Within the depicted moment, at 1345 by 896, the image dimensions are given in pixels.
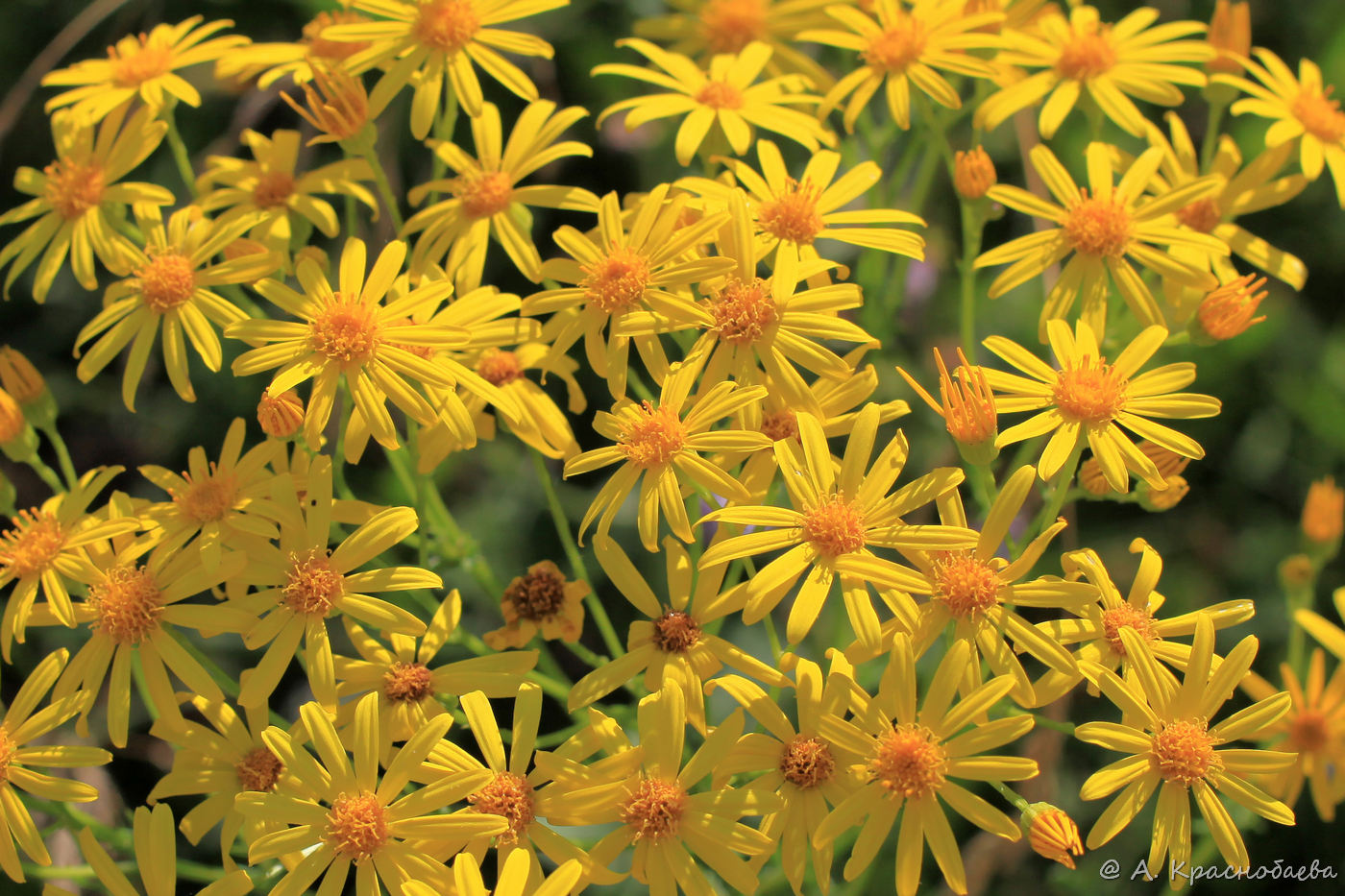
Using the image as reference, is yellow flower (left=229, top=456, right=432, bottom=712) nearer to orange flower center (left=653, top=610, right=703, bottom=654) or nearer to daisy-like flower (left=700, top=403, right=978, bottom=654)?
orange flower center (left=653, top=610, right=703, bottom=654)

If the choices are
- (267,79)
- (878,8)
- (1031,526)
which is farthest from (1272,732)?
(267,79)

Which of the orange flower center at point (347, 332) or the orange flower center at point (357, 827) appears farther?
the orange flower center at point (347, 332)

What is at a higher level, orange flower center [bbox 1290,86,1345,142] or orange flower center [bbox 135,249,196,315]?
orange flower center [bbox 1290,86,1345,142]

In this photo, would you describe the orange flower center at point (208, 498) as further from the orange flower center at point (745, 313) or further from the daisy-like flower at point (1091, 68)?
the daisy-like flower at point (1091, 68)

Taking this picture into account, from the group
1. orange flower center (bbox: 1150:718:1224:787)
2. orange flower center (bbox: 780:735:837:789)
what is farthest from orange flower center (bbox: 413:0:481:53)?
orange flower center (bbox: 1150:718:1224:787)

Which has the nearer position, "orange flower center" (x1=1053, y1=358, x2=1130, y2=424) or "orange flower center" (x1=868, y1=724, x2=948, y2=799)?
"orange flower center" (x1=868, y1=724, x2=948, y2=799)

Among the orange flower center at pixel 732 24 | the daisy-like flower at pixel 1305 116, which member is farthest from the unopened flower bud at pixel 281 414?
the daisy-like flower at pixel 1305 116

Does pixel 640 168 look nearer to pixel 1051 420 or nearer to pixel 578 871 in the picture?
pixel 1051 420
